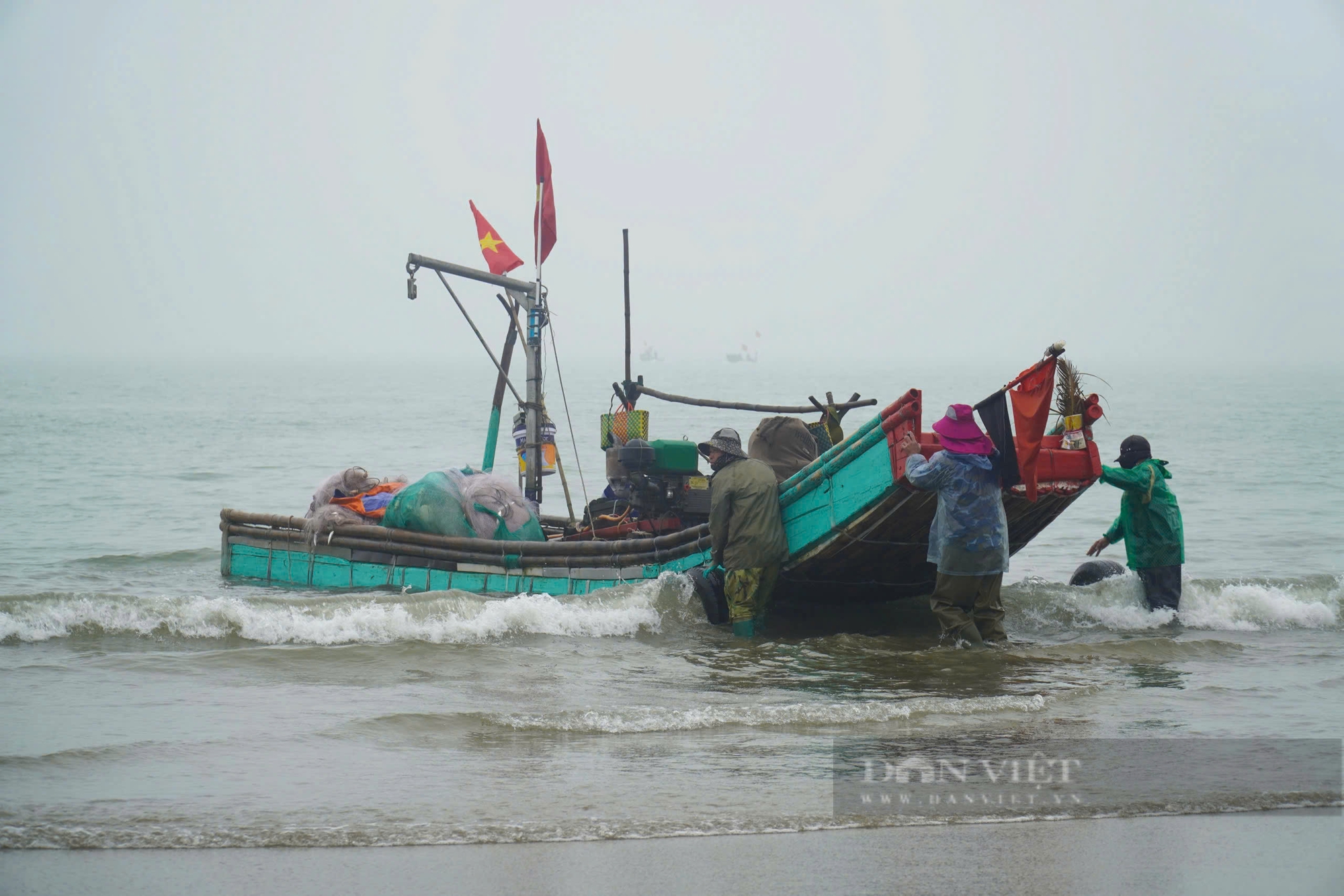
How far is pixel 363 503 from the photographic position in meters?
12.0

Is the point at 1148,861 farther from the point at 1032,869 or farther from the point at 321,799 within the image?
the point at 321,799

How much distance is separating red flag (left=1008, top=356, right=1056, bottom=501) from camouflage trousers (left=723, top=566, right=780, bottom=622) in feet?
7.01

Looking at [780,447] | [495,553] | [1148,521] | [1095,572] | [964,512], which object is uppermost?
[780,447]

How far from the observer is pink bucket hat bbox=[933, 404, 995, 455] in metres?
7.69

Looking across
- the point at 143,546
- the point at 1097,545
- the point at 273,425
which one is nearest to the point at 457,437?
the point at 273,425

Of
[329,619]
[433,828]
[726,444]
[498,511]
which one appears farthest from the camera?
[498,511]

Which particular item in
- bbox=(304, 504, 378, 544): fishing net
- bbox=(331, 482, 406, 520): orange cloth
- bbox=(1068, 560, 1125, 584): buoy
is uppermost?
bbox=(331, 482, 406, 520): orange cloth

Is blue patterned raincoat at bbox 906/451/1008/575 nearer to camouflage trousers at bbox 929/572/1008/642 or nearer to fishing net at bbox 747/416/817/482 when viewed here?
camouflage trousers at bbox 929/572/1008/642

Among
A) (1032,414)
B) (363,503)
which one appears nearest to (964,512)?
(1032,414)

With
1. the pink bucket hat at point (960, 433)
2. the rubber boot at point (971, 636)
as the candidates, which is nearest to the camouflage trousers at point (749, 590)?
the rubber boot at point (971, 636)

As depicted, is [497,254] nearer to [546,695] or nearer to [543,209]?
[543,209]

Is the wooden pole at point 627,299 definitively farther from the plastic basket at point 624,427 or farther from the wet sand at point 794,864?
the wet sand at point 794,864

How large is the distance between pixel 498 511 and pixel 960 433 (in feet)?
16.4

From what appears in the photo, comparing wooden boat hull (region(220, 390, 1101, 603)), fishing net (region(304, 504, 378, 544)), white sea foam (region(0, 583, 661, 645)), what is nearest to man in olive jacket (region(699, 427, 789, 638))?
wooden boat hull (region(220, 390, 1101, 603))
